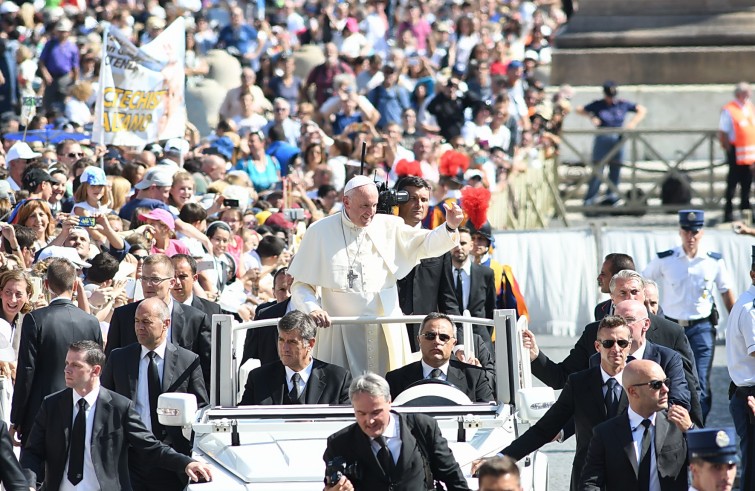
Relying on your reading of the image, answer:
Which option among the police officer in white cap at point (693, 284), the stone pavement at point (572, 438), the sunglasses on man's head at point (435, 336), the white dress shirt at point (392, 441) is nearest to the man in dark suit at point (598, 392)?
the sunglasses on man's head at point (435, 336)

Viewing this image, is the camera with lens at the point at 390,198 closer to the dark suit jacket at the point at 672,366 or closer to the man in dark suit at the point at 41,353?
the dark suit jacket at the point at 672,366

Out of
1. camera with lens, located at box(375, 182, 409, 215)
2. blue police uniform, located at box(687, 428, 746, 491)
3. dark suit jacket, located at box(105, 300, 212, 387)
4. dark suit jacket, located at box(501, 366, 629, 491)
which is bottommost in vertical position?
blue police uniform, located at box(687, 428, 746, 491)

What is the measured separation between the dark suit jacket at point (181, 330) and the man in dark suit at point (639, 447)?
2835 millimetres

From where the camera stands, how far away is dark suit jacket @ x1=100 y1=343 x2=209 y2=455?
9.52 meters

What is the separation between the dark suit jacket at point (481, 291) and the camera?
12859 mm

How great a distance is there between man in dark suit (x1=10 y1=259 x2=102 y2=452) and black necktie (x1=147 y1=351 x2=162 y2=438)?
0.56 metres

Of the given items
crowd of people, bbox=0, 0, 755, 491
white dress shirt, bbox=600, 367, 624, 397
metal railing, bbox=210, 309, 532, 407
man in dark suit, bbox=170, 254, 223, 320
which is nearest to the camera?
crowd of people, bbox=0, 0, 755, 491

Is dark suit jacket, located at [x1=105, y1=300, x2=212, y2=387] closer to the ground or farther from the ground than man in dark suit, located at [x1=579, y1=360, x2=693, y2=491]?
farther from the ground

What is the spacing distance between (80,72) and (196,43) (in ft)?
17.1

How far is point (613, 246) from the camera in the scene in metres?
19.0

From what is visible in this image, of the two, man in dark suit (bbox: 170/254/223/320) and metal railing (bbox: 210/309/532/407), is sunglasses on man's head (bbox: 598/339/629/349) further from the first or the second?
man in dark suit (bbox: 170/254/223/320)

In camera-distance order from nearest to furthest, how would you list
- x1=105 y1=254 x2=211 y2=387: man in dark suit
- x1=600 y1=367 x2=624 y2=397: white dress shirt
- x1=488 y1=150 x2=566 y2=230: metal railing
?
1. x1=600 y1=367 x2=624 y2=397: white dress shirt
2. x1=105 y1=254 x2=211 y2=387: man in dark suit
3. x1=488 y1=150 x2=566 y2=230: metal railing

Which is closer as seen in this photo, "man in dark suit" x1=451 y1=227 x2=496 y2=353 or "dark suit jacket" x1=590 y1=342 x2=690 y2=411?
"dark suit jacket" x1=590 y1=342 x2=690 y2=411

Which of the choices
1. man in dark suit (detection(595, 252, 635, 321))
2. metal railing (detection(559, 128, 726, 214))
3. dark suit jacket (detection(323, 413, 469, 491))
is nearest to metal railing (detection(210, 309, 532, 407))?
dark suit jacket (detection(323, 413, 469, 491))
